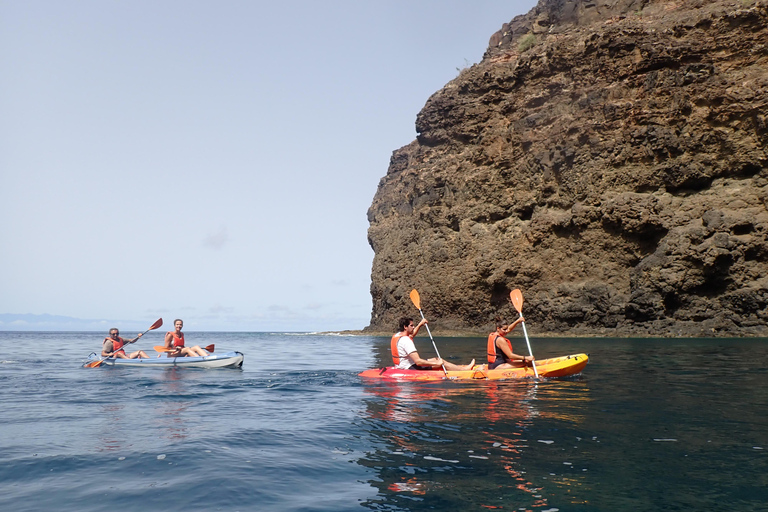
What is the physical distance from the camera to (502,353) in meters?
14.5

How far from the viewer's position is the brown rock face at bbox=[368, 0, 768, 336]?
37938mm

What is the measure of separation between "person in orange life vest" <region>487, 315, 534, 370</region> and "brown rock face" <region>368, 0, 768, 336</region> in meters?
27.1

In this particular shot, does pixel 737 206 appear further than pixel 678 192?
No

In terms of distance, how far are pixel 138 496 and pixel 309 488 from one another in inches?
59.8

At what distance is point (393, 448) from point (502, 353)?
26.0ft

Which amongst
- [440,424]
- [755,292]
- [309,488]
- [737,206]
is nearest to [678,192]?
[737,206]

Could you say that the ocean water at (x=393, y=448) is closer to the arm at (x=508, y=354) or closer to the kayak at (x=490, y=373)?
the kayak at (x=490, y=373)

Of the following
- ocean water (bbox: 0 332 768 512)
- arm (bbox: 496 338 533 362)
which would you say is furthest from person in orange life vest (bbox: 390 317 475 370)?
ocean water (bbox: 0 332 768 512)

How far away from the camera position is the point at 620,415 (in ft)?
29.4

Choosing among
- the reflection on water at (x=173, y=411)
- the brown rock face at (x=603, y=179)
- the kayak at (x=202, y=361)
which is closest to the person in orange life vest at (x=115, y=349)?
the kayak at (x=202, y=361)

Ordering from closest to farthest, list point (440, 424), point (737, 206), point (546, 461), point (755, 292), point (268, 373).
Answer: point (546, 461)
point (440, 424)
point (268, 373)
point (755, 292)
point (737, 206)

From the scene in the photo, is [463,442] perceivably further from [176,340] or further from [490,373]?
[176,340]

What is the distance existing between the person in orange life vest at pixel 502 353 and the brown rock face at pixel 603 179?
88.8 ft

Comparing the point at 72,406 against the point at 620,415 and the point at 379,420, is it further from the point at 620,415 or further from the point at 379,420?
the point at 620,415
